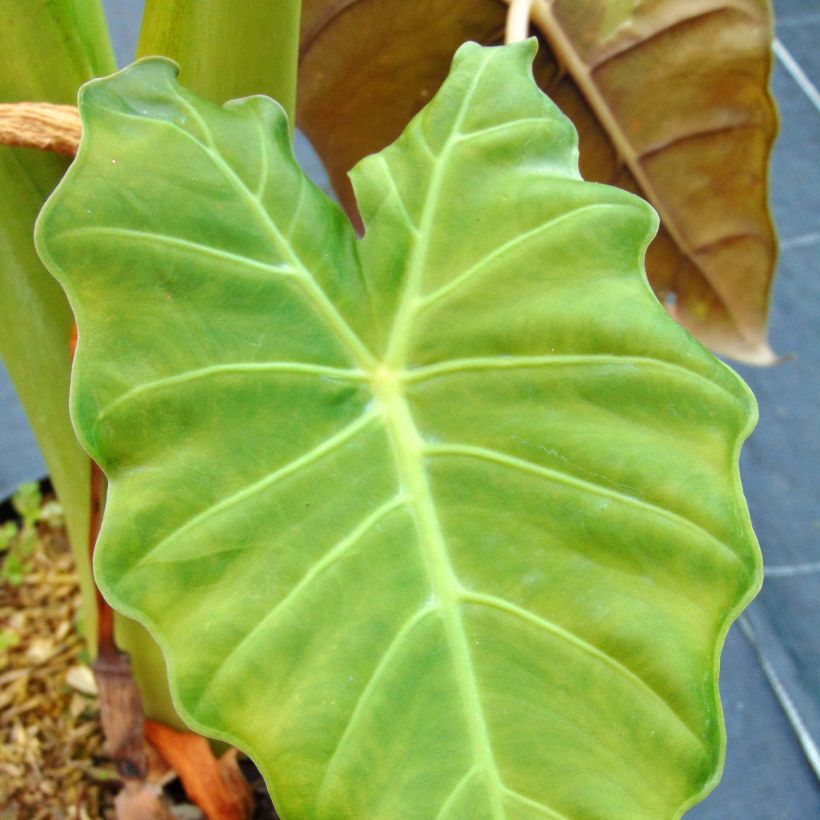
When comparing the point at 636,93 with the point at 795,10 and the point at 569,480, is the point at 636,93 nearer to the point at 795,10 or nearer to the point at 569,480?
the point at 569,480

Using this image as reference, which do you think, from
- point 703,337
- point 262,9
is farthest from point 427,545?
point 703,337

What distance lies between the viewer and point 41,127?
583 mm

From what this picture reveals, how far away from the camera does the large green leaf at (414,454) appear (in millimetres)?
470

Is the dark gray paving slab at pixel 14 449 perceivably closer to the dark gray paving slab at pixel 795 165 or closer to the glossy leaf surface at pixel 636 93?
the glossy leaf surface at pixel 636 93

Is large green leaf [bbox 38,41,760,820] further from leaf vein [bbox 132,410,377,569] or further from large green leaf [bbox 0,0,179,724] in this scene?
large green leaf [bbox 0,0,179,724]

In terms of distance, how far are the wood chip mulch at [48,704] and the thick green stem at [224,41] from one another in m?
0.83

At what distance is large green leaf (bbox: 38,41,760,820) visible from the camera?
1.54 ft

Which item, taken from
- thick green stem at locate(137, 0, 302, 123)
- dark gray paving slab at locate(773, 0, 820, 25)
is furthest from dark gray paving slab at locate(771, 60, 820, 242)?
thick green stem at locate(137, 0, 302, 123)

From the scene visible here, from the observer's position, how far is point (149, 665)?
0.96 meters

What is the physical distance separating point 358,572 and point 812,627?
1.19 metres

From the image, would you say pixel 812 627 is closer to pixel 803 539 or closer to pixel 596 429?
pixel 803 539

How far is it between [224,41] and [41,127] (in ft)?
0.60

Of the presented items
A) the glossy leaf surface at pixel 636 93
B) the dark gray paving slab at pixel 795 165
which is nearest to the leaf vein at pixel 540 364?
the glossy leaf surface at pixel 636 93

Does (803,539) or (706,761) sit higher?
(706,761)
